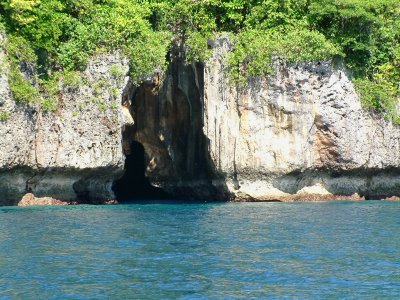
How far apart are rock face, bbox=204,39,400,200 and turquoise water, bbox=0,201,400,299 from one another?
8565mm

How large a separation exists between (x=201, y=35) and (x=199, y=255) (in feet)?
70.1

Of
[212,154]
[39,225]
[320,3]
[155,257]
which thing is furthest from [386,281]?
[320,3]

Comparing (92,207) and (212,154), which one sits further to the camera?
(212,154)

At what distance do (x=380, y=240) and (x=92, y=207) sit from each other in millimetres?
15029

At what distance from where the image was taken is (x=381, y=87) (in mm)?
39125

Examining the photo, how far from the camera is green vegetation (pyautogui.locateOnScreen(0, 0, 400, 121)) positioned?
3328cm

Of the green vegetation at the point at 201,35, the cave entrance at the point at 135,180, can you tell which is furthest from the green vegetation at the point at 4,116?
the cave entrance at the point at 135,180

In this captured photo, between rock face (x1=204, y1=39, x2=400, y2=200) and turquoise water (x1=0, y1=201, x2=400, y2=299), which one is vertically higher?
rock face (x1=204, y1=39, x2=400, y2=200)

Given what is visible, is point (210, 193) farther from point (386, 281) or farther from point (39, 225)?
point (386, 281)

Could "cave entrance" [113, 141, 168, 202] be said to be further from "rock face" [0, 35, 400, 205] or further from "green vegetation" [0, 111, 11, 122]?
"green vegetation" [0, 111, 11, 122]

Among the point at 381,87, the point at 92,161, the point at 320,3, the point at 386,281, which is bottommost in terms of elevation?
the point at 386,281

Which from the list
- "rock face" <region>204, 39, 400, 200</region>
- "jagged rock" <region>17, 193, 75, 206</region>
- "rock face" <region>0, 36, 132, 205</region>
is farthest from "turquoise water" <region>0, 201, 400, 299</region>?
"rock face" <region>204, 39, 400, 200</region>

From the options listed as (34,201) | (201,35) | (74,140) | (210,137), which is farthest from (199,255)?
(201,35)

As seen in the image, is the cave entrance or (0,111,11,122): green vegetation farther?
the cave entrance
